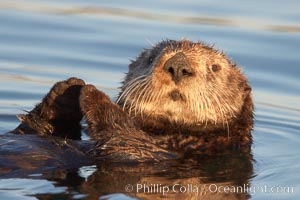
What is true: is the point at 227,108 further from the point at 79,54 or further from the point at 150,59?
the point at 79,54

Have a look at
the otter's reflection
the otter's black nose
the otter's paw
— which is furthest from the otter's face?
the otter's paw

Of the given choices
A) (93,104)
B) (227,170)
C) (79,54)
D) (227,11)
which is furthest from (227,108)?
(227,11)

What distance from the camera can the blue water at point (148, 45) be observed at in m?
9.33

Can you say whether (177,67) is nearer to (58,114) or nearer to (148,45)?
(58,114)

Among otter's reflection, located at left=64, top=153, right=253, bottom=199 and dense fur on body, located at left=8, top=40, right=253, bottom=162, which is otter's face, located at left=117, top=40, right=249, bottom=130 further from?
otter's reflection, located at left=64, top=153, right=253, bottom=199

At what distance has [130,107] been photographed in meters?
8.00

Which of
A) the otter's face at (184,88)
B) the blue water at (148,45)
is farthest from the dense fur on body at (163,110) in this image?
the blue water at (148,45)

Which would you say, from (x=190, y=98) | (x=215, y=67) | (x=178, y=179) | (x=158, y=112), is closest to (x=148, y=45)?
(x=215, y=67)

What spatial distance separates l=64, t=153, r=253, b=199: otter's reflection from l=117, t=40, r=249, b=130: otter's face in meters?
0.38

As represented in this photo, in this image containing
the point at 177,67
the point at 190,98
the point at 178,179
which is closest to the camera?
the point at 178,179

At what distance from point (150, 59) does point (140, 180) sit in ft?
4.85

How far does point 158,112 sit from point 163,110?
0.06 metres

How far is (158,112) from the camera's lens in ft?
25.7

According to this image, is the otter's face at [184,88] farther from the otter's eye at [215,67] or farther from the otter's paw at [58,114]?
the otter's paw at [58,114]
